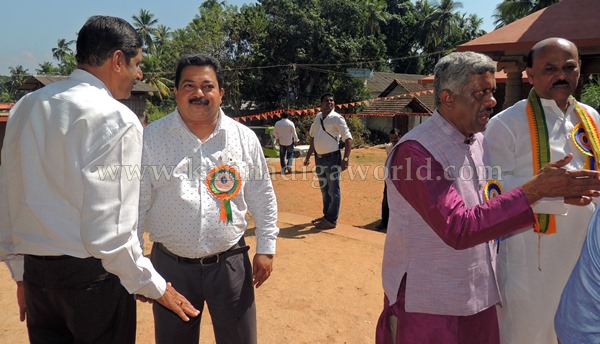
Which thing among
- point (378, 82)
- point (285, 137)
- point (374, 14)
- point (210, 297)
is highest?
point (374, 14)

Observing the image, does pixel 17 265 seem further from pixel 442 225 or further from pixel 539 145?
pixel 539 145

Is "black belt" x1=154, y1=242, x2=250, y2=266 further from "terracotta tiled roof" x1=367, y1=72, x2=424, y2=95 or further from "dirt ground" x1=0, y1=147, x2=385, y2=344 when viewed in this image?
"terracotta tiled roof" x1=367, y1=72, x2=424, y2=95

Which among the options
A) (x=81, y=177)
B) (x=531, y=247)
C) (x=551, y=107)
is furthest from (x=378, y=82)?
(x=81, y=177)

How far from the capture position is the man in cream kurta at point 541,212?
2.27 metres

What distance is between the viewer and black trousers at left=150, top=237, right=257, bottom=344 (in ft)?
7.48

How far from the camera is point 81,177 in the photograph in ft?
5.44

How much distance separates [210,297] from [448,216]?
4.35 ft

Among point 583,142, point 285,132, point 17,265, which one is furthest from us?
point 285,132

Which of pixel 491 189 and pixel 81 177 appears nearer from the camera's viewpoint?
pixel 81 177

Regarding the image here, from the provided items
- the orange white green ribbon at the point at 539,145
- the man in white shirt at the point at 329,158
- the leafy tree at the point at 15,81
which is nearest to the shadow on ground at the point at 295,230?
the man in white shirt at the point at 329,158

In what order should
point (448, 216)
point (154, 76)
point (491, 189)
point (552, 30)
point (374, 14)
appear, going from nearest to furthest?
point (448, 216) → point (491, 189) → point (552, 30) → point (154, 76) → point (374, 14)

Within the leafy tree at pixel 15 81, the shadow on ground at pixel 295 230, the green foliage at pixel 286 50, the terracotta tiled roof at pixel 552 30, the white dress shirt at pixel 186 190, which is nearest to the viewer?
the white dress shirt at pixel 186 190

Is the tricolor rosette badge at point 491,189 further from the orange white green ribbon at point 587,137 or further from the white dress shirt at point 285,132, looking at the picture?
the white dress shirt at point 285,132

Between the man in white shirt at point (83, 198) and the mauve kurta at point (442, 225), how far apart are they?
0.98 meters
